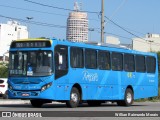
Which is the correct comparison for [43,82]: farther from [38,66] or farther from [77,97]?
[77,97]

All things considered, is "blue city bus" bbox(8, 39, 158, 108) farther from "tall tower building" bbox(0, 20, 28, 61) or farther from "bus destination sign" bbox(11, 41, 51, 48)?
"tall tower building" bbox(0, 20, 28, 61)

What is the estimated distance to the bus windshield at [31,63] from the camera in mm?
24172

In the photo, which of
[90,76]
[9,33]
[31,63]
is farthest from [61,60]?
[9,33]

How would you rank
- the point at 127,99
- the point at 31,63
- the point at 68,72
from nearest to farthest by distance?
1. the point at 31,63
2. the point at 68,72
3. the point at 127,99

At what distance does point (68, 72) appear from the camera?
2500 cm

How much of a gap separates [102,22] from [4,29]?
129 meters

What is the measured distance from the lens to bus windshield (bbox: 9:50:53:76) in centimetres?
2417

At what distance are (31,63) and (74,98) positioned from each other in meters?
2.76

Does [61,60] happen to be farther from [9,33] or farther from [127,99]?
[9,33]

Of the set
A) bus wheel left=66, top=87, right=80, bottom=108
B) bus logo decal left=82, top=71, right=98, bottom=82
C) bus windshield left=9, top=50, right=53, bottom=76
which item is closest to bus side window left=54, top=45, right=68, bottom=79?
bus windshield left=9, top=50, right=53, bottom=76

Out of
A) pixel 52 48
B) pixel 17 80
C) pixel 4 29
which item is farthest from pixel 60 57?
pixel 4 29

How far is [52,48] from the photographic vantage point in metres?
24.2

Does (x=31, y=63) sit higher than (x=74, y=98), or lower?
higher

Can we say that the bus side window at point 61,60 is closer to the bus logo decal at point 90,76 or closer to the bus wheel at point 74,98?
the bus wheel at point 74,98
